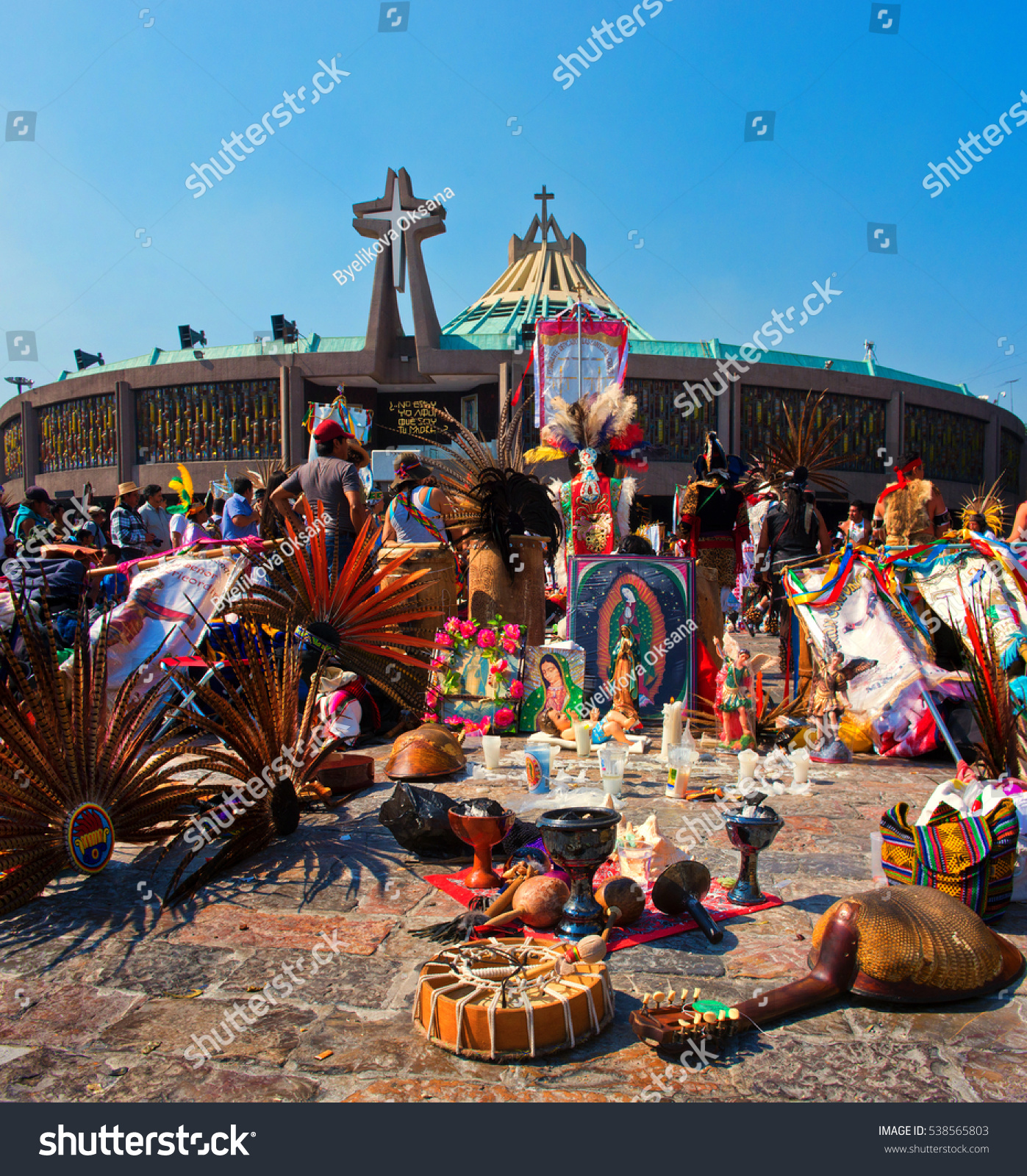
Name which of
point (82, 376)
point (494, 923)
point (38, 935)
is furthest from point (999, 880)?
point (82, 376)

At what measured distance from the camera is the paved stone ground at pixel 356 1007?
6.90 ft

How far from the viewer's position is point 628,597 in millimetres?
6891

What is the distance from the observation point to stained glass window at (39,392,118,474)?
28.2 meters

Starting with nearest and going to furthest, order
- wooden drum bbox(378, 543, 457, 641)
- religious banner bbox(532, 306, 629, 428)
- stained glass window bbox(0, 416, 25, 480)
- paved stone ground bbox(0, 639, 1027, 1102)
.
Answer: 1. paved stone ground bbox(0, 639, 1027, 1102)
2. wooden drum bbox(378, 543, 457, 641)
3. religious banner bbox(532, 306, 629, 428)
4. stained glass window bbox(0, 416, 25, 480)

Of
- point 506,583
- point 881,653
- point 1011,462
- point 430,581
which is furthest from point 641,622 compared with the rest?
point 1011,462

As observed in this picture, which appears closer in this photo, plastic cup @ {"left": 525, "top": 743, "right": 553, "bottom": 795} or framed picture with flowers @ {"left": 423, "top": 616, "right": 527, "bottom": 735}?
plastic cup @ {"left": 525, "top": 743, "right": 553, "bottom": 795}

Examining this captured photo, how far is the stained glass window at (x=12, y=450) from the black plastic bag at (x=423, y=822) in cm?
3250

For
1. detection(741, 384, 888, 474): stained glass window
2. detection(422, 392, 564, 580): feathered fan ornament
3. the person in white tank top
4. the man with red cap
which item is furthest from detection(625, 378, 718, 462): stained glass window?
the man with red cap

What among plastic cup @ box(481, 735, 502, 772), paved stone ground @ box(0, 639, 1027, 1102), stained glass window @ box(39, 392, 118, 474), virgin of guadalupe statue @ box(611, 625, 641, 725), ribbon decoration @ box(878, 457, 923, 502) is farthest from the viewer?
stained glass window @ box(39, 392, 118, 474)

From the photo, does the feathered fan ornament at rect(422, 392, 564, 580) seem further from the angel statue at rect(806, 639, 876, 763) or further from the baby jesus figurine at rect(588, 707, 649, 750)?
the angel statue at rect(806, 639, 876, 763)

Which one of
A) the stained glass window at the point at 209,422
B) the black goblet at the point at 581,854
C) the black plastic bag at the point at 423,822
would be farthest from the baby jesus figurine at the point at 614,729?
the stained glass window at the point at 209,422

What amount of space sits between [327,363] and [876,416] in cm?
1878

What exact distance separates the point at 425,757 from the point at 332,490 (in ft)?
7.52

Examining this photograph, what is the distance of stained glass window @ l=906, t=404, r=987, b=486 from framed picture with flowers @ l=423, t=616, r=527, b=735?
26.7 meters
